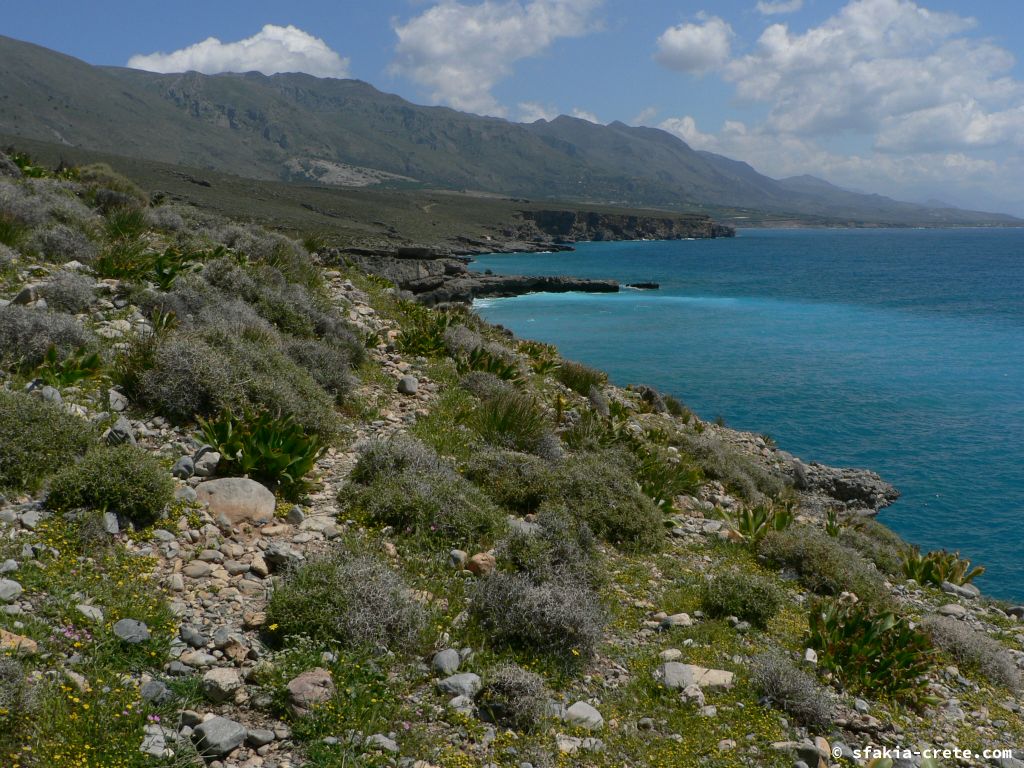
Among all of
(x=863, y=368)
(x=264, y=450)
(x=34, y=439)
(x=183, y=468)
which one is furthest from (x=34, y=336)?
(x=863, y=368)

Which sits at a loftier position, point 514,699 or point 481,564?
point 481,564

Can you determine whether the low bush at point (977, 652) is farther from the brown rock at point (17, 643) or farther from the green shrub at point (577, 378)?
the green shrub at point (577, 378)

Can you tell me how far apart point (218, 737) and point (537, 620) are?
237 cm

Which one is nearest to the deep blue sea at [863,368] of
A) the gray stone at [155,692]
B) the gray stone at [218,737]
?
the gray stone at [218,737]

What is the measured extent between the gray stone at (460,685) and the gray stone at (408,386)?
682 centimetres

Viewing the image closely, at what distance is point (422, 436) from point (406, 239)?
80767 mm

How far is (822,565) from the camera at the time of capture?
7.99 m

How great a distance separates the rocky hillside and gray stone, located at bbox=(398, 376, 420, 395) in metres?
0.07

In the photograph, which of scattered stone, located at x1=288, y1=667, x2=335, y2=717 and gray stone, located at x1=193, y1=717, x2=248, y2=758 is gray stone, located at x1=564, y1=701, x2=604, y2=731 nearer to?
scattered stone, located at x1=288, y1=667, x2=335, y2=717

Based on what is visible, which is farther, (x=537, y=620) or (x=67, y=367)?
(x=67, y=367)

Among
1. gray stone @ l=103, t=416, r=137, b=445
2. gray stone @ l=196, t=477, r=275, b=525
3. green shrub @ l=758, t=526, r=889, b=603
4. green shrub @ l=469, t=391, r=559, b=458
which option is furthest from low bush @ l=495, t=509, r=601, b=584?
gray stone @ l=103, t=416, r=137, b=445

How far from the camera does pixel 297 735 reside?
3.82 meters

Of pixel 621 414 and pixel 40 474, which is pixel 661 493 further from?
pixel 40 474

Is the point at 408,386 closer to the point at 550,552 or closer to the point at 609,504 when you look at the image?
the point at 609,504
